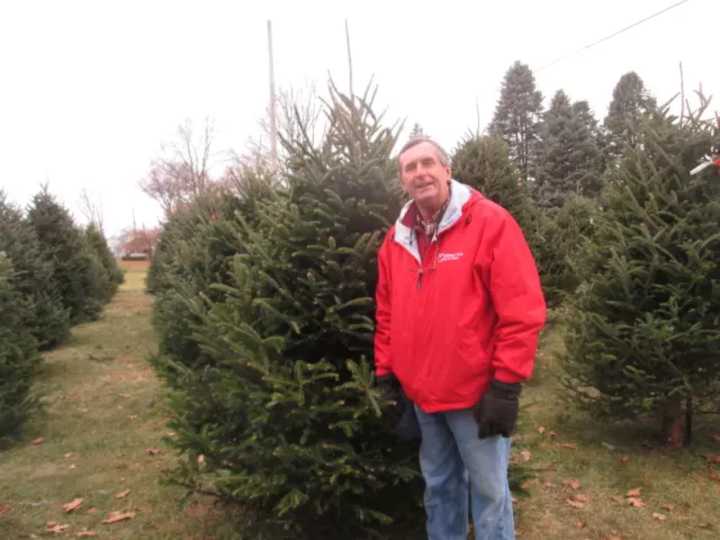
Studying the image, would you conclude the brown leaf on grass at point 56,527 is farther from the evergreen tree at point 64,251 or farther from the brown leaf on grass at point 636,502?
the evergreen tree at point 64,251

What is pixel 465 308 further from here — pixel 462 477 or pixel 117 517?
pixel 117 517

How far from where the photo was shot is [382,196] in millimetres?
3672

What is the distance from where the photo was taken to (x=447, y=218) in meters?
2.87

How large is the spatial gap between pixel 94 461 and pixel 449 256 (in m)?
5.11

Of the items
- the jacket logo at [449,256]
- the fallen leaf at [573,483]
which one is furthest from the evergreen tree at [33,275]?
the jacket logo at [449,256]

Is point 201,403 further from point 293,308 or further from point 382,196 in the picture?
point 382,196

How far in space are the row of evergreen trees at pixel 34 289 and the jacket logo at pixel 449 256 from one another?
5465 mm

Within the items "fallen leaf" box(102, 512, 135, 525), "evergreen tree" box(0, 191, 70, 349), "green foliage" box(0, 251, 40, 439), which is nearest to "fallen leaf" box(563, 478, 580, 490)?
"fallen leaf" box(102, 512, 135, 525)

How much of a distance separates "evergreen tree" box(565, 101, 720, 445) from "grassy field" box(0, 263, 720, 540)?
511 millimetres

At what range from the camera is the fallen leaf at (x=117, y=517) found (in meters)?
4.61

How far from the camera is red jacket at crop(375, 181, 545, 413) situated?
2586 millimetres

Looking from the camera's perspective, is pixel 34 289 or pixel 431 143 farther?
pixel 34 289

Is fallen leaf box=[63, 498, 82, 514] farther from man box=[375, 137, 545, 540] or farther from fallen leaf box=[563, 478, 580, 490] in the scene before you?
fallen leaf box=[563, 478, 580, 490]

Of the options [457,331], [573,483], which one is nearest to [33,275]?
[573,483]
